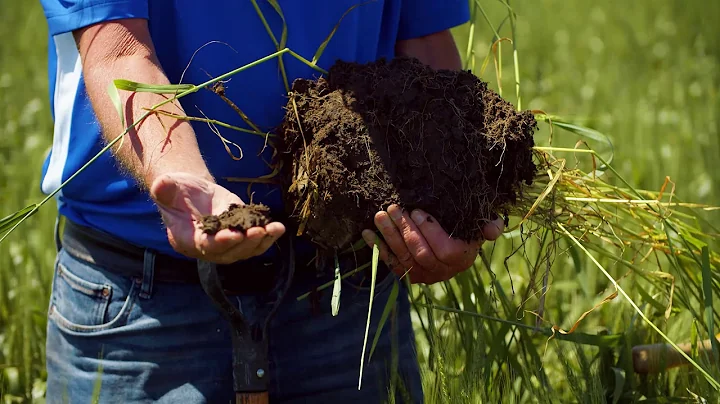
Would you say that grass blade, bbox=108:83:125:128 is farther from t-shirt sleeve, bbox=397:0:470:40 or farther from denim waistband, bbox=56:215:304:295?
t-shirt sleeve, bbox=397:0:470:40

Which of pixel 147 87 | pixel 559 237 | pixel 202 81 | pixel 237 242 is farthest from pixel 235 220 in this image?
pixel 559 237

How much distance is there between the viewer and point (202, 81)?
4.69 feet

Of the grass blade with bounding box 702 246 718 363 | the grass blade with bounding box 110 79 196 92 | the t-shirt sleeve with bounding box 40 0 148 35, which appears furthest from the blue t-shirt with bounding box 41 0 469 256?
the grass blade with bounding box 702 246 718 363

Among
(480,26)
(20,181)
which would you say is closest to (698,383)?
(20,181)

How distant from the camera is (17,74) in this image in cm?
387

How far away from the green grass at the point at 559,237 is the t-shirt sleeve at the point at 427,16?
473 mm

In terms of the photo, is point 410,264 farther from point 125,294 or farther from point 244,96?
point 125,294

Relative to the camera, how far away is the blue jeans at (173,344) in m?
1.52

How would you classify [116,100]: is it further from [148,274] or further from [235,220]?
[148,274]

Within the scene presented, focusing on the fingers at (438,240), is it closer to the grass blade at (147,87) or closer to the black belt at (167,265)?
the black belt at (167,265)

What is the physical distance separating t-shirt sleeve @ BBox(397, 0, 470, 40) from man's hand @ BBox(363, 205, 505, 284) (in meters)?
0.48

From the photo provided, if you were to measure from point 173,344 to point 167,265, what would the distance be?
140 mm

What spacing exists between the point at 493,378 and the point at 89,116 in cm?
90

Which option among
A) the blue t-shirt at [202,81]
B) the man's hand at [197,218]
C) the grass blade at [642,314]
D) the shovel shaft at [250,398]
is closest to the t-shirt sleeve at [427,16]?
the blue t-shirt at [202,81]
